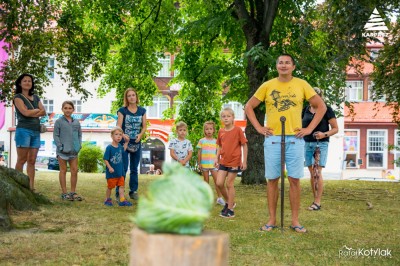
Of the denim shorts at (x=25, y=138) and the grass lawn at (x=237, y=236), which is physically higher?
the denim shorts at (x=25, y=138)

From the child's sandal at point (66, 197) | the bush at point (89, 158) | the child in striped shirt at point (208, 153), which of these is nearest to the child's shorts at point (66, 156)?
the child's sandal at point (66, 197)

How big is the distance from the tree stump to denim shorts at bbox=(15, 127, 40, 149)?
0.49 meters

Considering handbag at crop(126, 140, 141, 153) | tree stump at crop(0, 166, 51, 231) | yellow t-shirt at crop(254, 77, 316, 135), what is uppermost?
yellow t-shirt at crop(254, 77, 316, 135)

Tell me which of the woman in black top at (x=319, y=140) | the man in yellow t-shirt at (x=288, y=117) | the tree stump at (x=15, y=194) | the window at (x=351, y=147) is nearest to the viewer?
the man in yellow t-shirt at (x=288, y=117)

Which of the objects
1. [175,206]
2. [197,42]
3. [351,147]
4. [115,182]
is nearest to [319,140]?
[115,182]

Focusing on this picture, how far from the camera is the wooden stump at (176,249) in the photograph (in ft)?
5.62

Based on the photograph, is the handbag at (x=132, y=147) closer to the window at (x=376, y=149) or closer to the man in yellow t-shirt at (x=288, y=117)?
the man in yellow t-shirt at (x=288, y=117)

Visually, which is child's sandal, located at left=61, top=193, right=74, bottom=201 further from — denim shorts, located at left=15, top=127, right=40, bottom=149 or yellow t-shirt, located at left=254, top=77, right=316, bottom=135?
yellow t-shirt, located at left=254, top=77, right=316, bottom=135

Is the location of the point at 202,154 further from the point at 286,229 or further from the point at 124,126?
the point at 286,229

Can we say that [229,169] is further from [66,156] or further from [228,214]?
[66,156]

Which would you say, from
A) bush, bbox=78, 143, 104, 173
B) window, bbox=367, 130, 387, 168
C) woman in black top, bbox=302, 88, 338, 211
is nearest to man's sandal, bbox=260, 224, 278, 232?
woman in black top, bbox=302, 88, 338, 211

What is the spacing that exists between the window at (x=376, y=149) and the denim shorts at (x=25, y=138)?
3969 centimetres

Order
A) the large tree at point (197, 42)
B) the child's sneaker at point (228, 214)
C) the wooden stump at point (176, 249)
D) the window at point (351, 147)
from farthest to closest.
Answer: the window at point (351, 147)
the large tree at point (197, 42)
the child's sneaker at point (228, 214)
the wooden stump at point (176, 249)

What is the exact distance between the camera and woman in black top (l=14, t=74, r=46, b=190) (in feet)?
28.0
